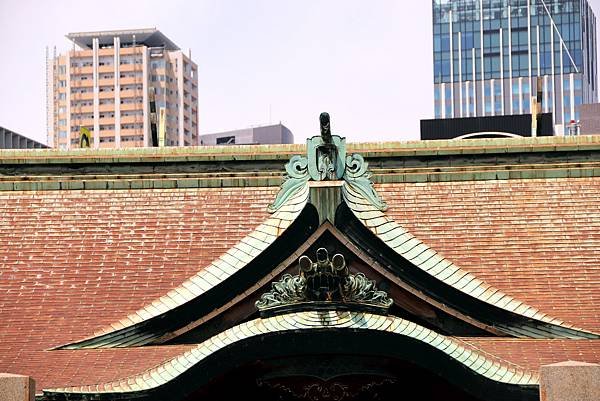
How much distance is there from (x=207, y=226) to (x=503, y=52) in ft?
598

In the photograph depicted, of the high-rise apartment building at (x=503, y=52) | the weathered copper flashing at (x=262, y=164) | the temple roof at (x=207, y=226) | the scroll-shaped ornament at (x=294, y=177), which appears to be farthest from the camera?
the high-rise apartment building at (x=503, y=52)

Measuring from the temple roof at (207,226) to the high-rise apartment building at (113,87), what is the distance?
148m

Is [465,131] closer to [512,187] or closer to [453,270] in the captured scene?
[512,187]

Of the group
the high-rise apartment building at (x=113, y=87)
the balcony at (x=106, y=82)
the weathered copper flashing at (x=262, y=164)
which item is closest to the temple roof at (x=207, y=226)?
the weathered copper flashing at (x=262, y=164)

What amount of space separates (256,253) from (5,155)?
25.1 ft

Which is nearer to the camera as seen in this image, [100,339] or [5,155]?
[100,339]

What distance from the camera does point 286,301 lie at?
1506 centimetres

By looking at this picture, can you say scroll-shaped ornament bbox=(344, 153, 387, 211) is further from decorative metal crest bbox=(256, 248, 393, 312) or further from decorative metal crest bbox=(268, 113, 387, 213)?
decorative metal crest bbox=(256, 248, 393, 312)

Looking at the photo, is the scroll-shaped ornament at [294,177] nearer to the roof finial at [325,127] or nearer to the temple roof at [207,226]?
the roof finial at [325,127]

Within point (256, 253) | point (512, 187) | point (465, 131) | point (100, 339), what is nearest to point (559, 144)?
point (512, 187)

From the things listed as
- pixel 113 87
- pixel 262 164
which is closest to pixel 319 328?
pixel 262 164

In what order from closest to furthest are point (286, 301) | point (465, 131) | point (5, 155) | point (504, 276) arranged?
point (286, 301) < point (504, 276) < point (5, 155) < point (465, 131)

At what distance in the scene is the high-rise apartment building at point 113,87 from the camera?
170 meters

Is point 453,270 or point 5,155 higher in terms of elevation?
point 5,155
